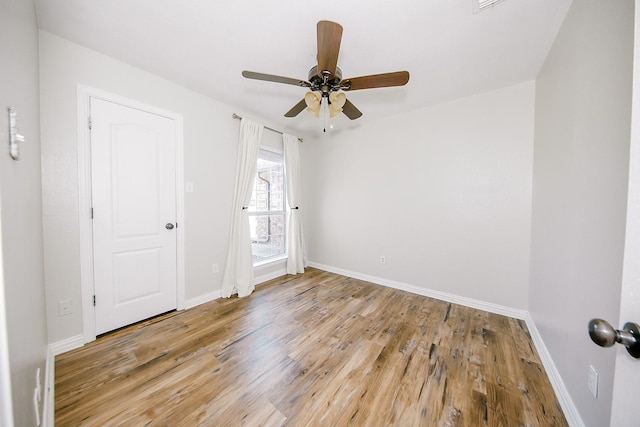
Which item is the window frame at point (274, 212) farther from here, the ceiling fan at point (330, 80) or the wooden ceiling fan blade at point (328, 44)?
the wooden ceiling fan blade at point (328, 44)

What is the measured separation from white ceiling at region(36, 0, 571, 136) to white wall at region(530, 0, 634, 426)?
347mm

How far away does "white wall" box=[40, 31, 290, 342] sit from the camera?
1638mm

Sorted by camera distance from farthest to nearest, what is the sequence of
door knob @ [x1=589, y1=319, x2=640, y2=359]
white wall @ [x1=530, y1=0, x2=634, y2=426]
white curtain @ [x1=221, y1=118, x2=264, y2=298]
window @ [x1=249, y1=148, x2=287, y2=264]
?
window @ [x1=249, y1=148, x2=287, y2=264]
white curtain @ [x1=221, y1=118, x2=264, y2=298]
white wall @ [x1=530, y1=0, x2=634, y2=426]
door knob @ [x1=589, y1=319, x2=640, y2=359]

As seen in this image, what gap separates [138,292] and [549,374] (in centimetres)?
354

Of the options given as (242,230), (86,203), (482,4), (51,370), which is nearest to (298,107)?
(482,4)

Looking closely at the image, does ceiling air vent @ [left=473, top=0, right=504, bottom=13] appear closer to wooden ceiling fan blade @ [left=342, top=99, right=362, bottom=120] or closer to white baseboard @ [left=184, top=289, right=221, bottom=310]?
wooden ceiling fan blade @ [left=342, top=99, right=362, bottom=120]

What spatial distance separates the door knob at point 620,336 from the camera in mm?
439

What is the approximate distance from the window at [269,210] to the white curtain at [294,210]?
177 millimetres

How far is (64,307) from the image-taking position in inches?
67.4

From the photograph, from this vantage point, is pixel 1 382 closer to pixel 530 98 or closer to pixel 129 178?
pixel 129 178

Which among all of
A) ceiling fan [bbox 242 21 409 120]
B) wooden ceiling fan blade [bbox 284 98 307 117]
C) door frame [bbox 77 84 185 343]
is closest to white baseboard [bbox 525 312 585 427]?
ceiling fan [bbox 242 21 409 120]

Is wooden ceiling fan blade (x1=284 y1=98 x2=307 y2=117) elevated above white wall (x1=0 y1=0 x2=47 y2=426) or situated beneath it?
elevated above

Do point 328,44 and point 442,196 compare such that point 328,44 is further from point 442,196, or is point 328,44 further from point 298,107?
point 442,196

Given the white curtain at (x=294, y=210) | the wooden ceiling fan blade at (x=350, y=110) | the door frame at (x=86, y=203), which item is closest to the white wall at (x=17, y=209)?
the door frame at (x=86, y=203)
